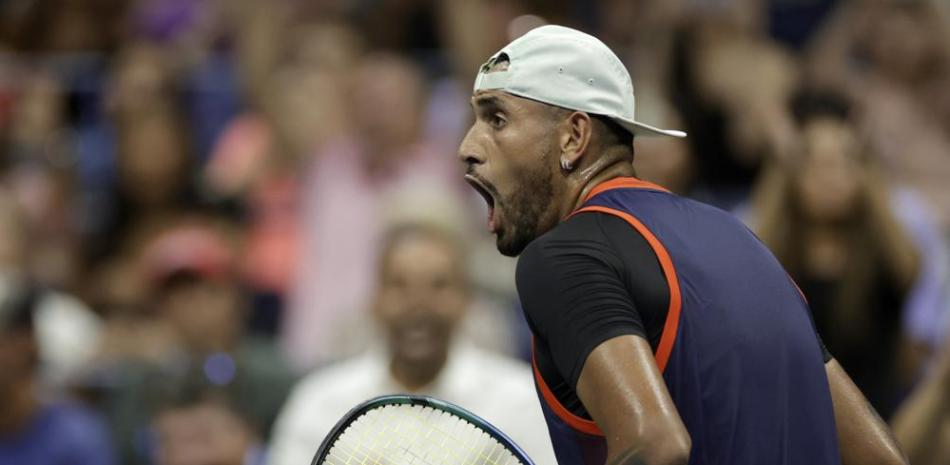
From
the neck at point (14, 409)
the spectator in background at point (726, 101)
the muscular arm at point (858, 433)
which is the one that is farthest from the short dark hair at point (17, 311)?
the muscular arm at point (858, 433)

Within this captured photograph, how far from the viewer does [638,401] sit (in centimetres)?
278

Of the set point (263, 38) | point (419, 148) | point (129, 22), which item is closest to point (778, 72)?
point (419, 148)

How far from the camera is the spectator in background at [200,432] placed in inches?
224

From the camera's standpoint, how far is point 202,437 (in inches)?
225

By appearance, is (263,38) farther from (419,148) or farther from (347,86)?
(419,148)

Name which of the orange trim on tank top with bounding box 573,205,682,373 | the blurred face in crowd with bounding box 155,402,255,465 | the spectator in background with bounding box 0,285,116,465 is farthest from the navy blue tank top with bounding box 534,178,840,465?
the spectator in background with bounding box 0,285,116,465

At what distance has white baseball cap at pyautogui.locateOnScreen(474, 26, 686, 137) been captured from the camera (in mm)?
3178

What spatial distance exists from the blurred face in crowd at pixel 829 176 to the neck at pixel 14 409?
2.93 meters

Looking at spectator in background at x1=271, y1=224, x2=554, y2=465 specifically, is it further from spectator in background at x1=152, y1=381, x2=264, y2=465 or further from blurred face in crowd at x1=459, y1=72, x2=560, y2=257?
blurred face in crowd at x1=459, y1=72, x2=560, y2=257

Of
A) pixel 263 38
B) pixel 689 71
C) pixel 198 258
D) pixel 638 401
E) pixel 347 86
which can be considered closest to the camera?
pixel 638 401

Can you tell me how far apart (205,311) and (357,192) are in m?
0.94

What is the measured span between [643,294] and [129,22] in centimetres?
711

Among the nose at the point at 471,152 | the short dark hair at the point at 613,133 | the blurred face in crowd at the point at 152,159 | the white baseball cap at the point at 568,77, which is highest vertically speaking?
the white baseball cap at the point at 568,77

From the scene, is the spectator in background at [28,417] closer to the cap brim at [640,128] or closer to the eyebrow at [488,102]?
the eyebrow at [488,102]
